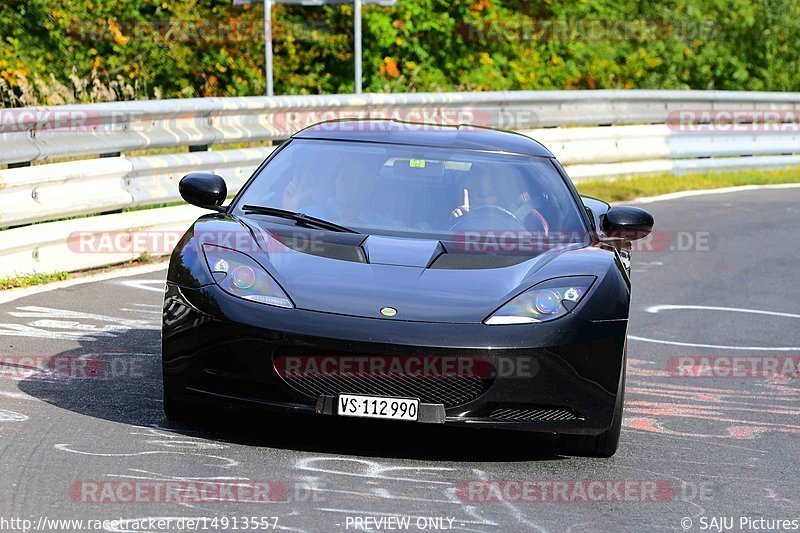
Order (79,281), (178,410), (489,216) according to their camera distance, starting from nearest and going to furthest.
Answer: (178,410) → (489,216) → (79,281)

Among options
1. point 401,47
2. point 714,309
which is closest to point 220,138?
point 714,309

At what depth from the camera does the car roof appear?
295 inches

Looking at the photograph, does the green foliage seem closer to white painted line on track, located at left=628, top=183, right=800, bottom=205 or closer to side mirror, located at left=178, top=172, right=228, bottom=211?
white painted line on track, located at left=628, top=183, right=800, bottom=205

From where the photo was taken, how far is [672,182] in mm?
18125

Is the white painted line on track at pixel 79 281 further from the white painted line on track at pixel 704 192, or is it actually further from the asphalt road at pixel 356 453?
the white painted line on track at pixel 704 192

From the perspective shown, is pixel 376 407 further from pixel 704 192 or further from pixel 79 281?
pixel 704 192

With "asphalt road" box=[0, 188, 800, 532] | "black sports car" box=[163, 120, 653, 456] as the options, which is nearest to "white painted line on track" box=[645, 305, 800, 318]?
"asphalt road" box=[0, 188, 800, 532]

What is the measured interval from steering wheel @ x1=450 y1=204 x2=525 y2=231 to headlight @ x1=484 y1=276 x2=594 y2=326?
884 mm

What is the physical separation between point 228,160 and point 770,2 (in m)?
18.5

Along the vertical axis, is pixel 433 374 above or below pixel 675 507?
above

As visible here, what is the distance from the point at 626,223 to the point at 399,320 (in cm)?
188

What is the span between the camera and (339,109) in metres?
13.7

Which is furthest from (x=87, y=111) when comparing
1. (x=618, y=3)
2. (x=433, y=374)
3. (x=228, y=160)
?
(x=618, y=3)

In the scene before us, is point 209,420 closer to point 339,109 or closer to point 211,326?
point 211,326
